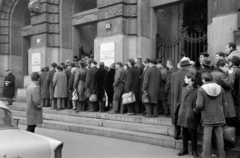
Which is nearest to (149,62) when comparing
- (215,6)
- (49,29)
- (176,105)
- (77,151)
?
(176,105)

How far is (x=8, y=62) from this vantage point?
54.5 feet

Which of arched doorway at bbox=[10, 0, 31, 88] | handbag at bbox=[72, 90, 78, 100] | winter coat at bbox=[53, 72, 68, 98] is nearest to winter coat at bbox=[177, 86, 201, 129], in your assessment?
handbag at bbox=[72, 90, 78, 100]

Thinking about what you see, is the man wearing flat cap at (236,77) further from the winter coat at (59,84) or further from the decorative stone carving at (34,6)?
the decorative stone carving at (34,6)

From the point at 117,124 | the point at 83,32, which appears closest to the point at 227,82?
the point at 117,124

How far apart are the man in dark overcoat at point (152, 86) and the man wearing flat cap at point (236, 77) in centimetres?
263

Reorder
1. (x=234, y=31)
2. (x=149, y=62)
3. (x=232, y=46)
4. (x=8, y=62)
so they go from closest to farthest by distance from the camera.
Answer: (x=232, y=46), (x=234, y=31), (x=149, y=62), (x=8, y=62)

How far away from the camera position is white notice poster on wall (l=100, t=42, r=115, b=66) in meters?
10.6

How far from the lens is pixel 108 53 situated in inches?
423

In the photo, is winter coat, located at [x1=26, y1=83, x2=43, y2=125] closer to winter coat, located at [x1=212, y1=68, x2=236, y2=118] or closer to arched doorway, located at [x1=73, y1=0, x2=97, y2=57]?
winter coat, located at [x1=212, y1=68, x2=236, y2=118]

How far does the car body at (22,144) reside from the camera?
10.8ft

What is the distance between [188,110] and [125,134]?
2337 mm

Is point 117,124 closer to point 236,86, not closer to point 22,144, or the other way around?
point 236,86

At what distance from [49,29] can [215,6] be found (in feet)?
28.9

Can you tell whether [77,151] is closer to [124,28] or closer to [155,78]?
[155,78]
